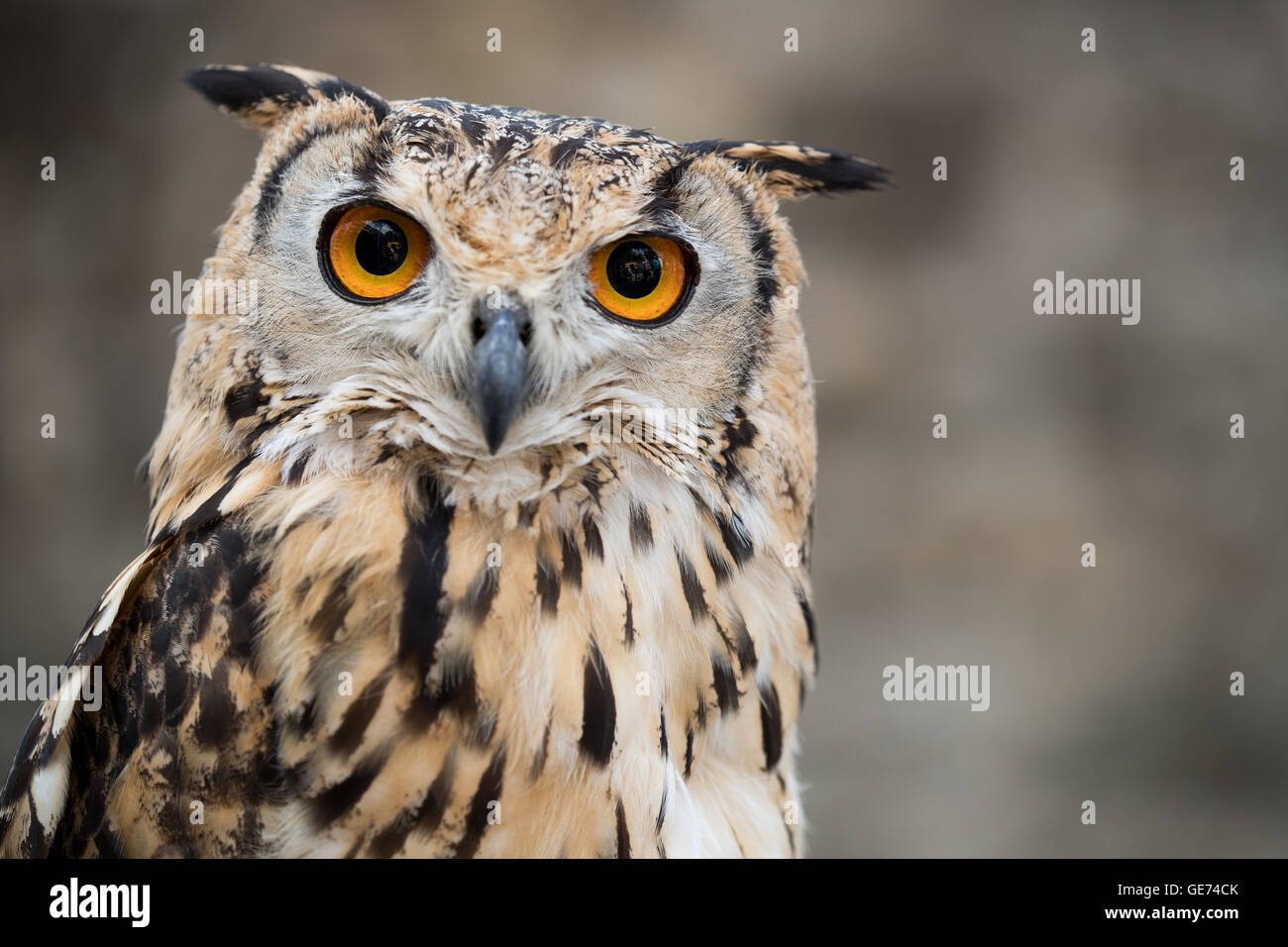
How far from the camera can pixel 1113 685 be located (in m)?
4.73

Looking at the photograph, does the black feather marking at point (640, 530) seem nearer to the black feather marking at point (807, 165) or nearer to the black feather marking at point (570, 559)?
the black feather marking at point (570, 559)

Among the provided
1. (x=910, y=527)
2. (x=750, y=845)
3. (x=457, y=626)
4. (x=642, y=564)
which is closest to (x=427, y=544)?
(x=457, y=626)

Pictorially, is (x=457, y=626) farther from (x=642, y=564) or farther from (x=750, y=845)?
(x=750, y=845)

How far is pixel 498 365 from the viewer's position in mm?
1215

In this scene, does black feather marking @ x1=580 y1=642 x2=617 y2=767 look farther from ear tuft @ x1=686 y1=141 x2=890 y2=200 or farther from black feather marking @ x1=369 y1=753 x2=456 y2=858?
ear tuft @ x1=686 y1=141 x2=890 y2=200

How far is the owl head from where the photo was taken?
127cm

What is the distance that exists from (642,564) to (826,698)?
11.8ft

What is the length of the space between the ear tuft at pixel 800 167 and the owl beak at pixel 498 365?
0.48 m

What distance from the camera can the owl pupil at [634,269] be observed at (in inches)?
54.6

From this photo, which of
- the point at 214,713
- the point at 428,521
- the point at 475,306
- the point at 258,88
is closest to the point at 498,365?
the point at 475,306

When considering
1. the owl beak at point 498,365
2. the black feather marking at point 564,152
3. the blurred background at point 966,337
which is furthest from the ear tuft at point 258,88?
the blurred background at point 966,337

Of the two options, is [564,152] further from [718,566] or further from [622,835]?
[622,835]

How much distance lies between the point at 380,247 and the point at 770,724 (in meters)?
0.91

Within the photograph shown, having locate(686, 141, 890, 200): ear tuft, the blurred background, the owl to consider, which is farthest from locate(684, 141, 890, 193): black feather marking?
the blurred background
